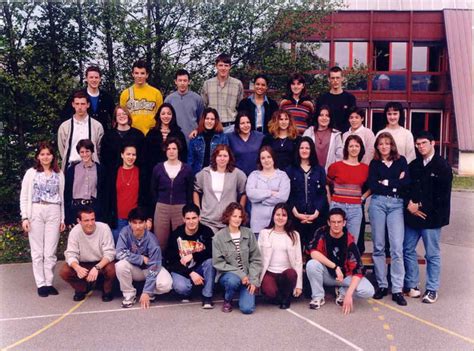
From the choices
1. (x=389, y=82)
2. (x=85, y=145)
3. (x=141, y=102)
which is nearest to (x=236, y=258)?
(x=85, y=145)

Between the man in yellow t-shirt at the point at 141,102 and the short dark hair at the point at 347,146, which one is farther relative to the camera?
the man in yellow t-shirt at the point at 141,102

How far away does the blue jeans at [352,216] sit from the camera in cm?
739

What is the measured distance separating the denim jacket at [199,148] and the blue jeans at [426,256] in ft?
9.25

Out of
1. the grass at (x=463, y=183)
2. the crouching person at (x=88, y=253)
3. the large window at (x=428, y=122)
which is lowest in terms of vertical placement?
the crouching person at (x=88, y=253)

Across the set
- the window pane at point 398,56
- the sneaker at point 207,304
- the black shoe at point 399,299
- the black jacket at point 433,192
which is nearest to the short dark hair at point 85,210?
the sneaker at point 207,304

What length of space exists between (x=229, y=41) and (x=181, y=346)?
823 cm

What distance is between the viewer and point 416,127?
89.4 ft

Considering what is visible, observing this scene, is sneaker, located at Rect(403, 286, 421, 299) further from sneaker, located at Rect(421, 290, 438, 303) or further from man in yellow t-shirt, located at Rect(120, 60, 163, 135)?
man in yellow t-shirt, located at Rect(120, 60, 163, 135)

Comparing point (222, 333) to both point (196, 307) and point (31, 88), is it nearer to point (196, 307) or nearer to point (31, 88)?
point (196, 307)

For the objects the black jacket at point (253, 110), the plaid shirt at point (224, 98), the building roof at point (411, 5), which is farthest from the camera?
the building roof at point (411, 5)

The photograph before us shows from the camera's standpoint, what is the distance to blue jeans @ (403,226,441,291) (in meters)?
7.23

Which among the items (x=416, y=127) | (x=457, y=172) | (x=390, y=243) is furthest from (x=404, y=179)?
(x=416, y=127)

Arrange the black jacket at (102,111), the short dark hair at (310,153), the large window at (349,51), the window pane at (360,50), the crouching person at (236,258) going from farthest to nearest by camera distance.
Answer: the window pane at (360,50), the large window at (349,51), the black jacket at (102,111), the short dark hair at (310,153), the crouching person at (236,258)

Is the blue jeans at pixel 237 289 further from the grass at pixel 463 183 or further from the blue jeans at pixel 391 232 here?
the grass at pixel 463 183
